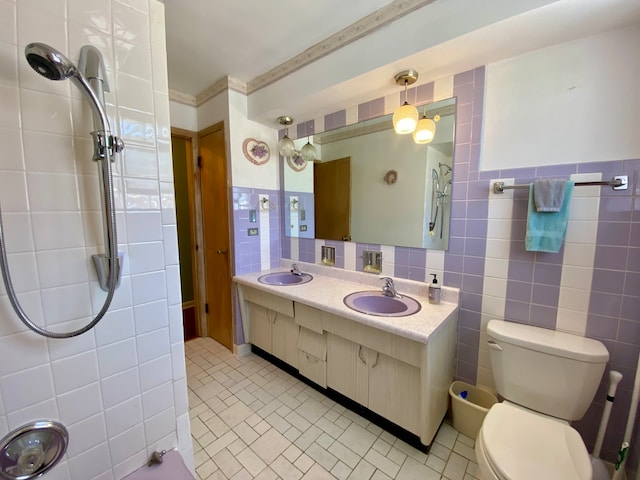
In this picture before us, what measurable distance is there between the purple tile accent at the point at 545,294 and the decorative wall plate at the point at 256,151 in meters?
2.14

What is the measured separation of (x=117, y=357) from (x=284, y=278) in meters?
1.46

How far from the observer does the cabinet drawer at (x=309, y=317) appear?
1.69 meters

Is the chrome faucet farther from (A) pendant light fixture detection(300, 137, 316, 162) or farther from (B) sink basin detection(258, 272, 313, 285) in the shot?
(A) pendant light fixture detection(300, 137, 316, 162)

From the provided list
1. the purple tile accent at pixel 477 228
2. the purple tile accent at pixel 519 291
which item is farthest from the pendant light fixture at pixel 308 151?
the purple tile accent at pixel 519 291

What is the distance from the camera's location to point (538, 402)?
1.22m

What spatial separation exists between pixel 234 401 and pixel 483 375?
162 cm

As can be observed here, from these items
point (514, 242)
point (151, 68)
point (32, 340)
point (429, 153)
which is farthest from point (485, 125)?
point (32, 340)

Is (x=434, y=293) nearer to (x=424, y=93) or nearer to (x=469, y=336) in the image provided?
(x=469, y=336)

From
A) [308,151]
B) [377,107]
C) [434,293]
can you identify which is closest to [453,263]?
[434,293]

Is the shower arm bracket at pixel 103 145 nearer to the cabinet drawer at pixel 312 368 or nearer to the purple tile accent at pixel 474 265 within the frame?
the cabinet drawer at pixel 312 368

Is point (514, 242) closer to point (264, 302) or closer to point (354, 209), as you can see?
point (354, 209)

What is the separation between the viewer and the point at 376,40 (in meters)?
1.41

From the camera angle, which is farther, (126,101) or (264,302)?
(264,302)

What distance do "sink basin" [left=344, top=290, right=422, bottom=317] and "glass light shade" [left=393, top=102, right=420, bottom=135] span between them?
104cm
